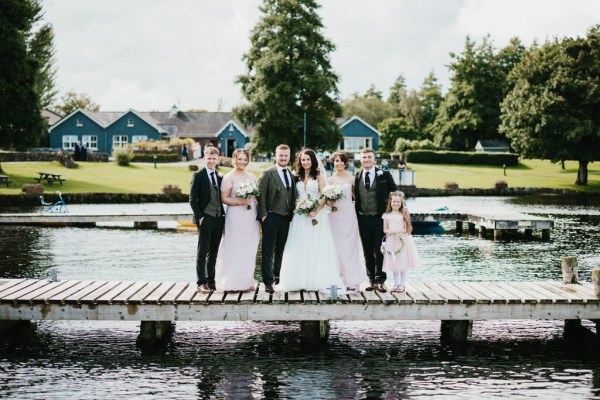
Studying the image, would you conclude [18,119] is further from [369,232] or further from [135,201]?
[369,232]

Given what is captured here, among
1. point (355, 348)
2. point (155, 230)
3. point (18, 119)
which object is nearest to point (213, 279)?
point (355, 348)

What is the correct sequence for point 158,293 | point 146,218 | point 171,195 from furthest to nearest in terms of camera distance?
point 171,195 → point 146,218 → point 158,293

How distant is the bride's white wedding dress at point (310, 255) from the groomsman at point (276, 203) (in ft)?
0.48

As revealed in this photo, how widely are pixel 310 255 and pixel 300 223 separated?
591mm

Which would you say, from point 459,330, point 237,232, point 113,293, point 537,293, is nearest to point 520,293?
point 537,293

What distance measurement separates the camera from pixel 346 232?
13.0m

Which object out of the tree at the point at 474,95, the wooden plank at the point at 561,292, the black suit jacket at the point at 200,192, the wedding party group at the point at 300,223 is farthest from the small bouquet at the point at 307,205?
the tree at the point at 474,95

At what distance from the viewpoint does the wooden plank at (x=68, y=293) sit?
1223cm

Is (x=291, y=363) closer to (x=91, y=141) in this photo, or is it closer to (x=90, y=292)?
(x=90, y=292)

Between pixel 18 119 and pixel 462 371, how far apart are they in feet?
154

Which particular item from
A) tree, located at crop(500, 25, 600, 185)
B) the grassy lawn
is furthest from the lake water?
tree, located at crop(500, 25, 600, 185)

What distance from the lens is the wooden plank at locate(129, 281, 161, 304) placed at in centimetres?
1220

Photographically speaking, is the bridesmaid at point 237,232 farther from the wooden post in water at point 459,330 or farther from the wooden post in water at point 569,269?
the wooden post in water at point 569,269

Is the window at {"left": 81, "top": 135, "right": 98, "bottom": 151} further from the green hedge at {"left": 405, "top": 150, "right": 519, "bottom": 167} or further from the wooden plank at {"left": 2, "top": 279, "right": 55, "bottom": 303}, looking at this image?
the wooden plank at {"left": 2, "top": 279, "right": 55, "bottom": 303}
